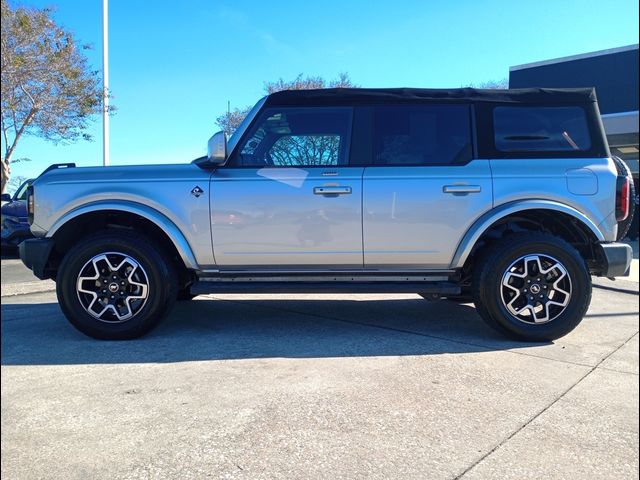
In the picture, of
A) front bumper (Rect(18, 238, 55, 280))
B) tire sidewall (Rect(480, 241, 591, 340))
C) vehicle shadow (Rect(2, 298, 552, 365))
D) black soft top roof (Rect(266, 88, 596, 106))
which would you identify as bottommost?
vehicle shadow (Rect(2, 298, 552, 365))

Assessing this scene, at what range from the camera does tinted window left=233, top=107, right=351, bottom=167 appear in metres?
4.19

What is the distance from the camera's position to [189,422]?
2531 mm

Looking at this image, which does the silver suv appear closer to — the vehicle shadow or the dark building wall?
the vehicle shadow

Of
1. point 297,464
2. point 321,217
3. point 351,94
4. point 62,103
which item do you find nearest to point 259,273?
point 321,217

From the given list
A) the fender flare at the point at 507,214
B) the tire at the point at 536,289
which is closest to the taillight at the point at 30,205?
the fender flare at the point at 507,214

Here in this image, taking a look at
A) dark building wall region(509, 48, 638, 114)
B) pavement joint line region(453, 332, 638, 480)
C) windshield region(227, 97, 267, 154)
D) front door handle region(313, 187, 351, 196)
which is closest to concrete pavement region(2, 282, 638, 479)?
pavement joint line region(453, 332, 638, 480)

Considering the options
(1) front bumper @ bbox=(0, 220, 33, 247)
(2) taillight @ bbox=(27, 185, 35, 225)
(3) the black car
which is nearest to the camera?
(3) the black car

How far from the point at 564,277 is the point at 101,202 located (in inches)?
154

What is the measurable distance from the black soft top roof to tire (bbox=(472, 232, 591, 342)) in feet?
4.11

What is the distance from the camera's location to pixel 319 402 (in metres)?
2.79

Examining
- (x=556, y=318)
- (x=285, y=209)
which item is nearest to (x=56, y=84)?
(x=285, y=209)

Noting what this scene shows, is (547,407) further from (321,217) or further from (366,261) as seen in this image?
(321,217)

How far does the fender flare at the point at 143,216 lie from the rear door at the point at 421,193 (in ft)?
5.08

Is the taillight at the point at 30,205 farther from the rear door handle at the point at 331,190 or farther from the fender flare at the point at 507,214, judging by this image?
the fender flare at the point at 507,214
